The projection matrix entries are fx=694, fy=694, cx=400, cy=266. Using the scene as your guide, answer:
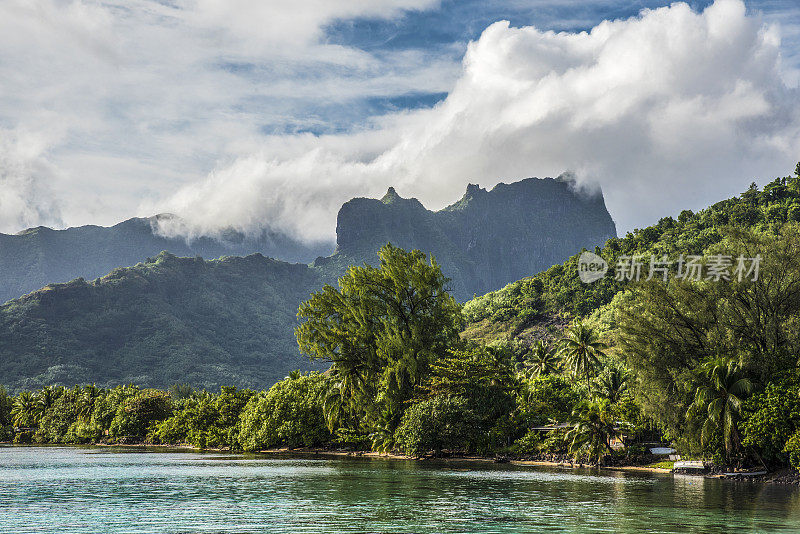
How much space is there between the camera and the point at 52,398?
5384 inches

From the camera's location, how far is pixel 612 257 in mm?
165875

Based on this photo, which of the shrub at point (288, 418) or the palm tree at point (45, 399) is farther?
the palm tree at point (45, 399)

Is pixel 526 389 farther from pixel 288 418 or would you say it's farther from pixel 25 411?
pixel 25 411

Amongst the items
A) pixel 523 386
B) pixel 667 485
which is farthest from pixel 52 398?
pixel 667 485

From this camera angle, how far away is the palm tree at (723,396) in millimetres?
44844

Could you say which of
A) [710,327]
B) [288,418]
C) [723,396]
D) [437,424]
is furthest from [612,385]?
[288,418]

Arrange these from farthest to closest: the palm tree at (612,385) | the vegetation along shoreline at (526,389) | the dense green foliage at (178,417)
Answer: the dense green foliage at (178,417), the palm tree at (612,385), the vegetation along shoreline at (526,389)

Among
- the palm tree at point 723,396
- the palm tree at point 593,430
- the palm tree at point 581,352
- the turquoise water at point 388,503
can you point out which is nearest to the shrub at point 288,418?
the palm tree at point 581,352

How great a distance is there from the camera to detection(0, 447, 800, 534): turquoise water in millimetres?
26000

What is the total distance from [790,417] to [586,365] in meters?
46.5

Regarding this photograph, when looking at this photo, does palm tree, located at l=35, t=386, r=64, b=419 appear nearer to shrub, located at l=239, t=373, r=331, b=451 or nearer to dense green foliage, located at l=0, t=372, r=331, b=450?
dense green foliage, located at l=0, t=372, r=331, b=450

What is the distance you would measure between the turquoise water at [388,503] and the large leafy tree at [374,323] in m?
22.9

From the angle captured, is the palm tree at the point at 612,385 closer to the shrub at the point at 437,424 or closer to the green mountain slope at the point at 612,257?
the shrub at the point at 437,424

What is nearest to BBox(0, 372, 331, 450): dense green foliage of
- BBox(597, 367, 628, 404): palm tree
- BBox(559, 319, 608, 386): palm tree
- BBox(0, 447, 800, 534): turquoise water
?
BBox(597, 367, 628, 404): palm tree
